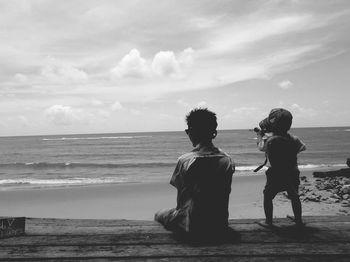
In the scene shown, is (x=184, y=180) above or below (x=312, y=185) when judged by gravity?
above

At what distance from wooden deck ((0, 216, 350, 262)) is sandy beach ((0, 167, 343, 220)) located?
5.56 metres

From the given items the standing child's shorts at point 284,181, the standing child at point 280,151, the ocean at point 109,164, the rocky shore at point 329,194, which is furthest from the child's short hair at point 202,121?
the ocean at point 109,164

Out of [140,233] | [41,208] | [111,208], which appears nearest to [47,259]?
[140,233]

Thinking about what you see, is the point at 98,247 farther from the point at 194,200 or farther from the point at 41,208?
the point at 41,208

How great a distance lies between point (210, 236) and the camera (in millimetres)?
3328

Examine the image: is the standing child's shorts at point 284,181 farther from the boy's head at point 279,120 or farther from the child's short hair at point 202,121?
the child's short hair at point 202,121

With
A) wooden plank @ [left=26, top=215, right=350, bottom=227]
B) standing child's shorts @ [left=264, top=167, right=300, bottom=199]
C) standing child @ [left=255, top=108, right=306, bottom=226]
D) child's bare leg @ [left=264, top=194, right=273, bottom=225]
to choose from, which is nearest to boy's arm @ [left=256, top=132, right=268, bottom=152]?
standing child @ [left=255, top=108, right=306, bottom=226]

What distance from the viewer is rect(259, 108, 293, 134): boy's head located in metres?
3.72

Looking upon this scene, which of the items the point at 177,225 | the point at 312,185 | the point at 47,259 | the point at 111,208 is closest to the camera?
the point at 47,259

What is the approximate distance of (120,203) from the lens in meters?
11.7

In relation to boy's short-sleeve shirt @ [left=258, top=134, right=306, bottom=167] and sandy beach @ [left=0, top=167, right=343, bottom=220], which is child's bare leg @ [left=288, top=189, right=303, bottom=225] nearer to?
boy's short-sleeve shirt @ [left=258, top=134, right=306, bottom=167]

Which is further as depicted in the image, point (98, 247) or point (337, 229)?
point (337, 229)

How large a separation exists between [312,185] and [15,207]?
40.0 ft

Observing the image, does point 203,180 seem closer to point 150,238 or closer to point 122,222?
point 150,238
